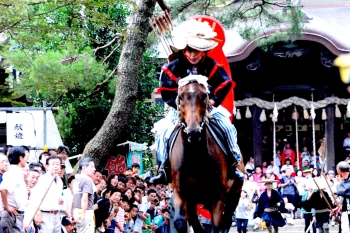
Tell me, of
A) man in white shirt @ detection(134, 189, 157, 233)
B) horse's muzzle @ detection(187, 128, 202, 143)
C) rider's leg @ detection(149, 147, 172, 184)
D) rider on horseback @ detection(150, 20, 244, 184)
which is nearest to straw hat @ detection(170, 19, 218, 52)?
rider on horseback @ detection(150, 20, 244, 184)

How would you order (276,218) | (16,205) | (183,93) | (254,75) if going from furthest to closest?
(254,75)
(276,218)
(16,205)
(183,93)

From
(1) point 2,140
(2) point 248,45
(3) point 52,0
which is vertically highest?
(2) point 248,45

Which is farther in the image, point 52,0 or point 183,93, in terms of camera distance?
point 52,0

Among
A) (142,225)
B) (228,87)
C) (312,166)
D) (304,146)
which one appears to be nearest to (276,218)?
(142,225)

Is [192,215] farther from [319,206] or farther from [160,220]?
[319,206]

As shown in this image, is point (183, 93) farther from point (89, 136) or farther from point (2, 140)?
point (89, 136)

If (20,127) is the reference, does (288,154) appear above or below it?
below

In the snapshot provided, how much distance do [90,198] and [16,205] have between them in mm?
1901

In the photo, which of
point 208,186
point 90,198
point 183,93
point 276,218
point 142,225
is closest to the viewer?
point 183,93

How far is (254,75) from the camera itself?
2833 cm

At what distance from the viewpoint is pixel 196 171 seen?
8.80 meters

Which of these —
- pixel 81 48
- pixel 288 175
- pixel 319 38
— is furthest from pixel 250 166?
pixel 81 48

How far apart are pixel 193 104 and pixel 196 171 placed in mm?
993

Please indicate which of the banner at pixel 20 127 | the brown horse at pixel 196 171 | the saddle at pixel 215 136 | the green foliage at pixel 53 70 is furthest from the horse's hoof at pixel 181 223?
the green foliage at pixel 53 70
